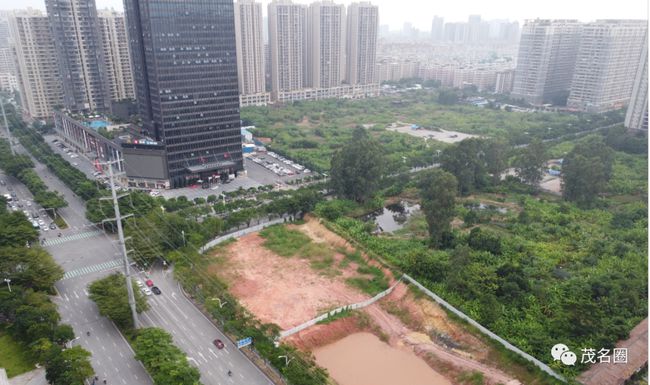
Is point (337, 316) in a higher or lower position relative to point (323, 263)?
lower

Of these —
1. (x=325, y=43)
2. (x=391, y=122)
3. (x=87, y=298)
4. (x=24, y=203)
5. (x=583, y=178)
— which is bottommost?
(x=87, y=298)

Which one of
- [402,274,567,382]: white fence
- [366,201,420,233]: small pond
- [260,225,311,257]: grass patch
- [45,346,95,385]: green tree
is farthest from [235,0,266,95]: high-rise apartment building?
Result: [45,346,95,385]: green tree

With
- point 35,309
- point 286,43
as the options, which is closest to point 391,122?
point 286,43

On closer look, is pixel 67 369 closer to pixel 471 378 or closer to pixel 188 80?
A: pixel 471 378

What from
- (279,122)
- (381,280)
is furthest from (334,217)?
(279,122)

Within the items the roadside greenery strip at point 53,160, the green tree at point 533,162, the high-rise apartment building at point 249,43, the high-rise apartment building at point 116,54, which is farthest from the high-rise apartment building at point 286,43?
the green tree at point 533,162
